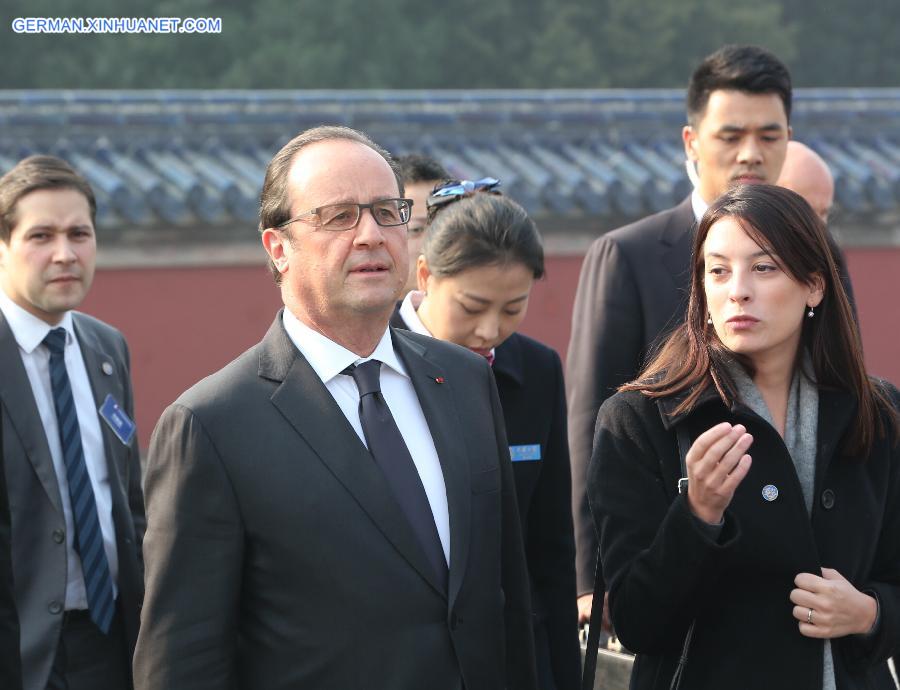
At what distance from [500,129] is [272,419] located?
7767mm

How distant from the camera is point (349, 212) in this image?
2.52 m

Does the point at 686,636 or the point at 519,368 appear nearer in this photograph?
the point at 686,636

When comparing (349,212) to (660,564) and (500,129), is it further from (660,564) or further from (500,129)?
(500,129)

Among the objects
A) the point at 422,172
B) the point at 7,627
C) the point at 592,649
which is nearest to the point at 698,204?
the point at 422,172

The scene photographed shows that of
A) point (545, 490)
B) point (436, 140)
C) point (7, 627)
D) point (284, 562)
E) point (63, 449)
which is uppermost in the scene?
point (436, 140)

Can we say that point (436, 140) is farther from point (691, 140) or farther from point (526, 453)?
point (526, 453)

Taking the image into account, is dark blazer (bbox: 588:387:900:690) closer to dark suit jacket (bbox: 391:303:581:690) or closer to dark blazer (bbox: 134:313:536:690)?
dark blazer (bbox: 134:313:536:690)

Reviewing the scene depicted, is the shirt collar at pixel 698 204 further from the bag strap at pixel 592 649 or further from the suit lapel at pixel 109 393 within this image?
the suit lapel at pixel 109 393

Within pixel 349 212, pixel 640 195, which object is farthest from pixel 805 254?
pixel 640 195

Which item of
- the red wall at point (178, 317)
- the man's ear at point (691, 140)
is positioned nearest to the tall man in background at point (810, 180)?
the man's ear at point (691, 140)

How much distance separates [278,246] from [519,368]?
3.32ft

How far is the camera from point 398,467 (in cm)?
246

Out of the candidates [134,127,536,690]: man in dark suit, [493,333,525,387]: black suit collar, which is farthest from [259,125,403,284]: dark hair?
[493,333,525,387]: black suit collar

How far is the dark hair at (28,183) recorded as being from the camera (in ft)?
13.2
